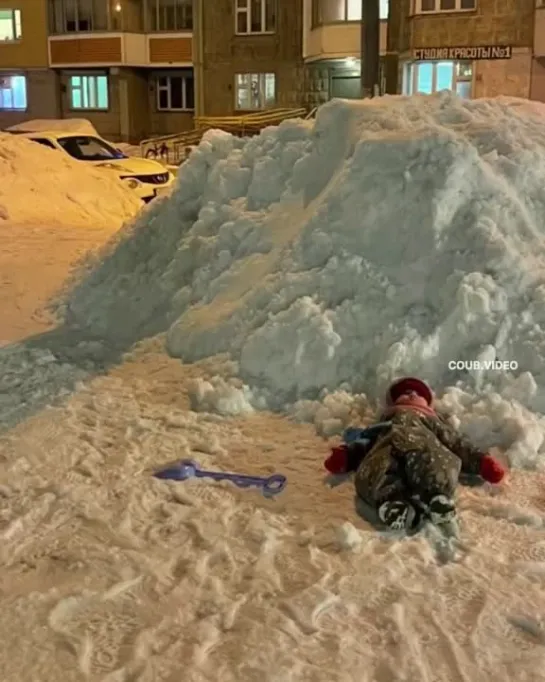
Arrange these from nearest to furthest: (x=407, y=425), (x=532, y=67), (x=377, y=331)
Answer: (x=407, y=425) < (x=377, y=331) < (x=532, y=67)

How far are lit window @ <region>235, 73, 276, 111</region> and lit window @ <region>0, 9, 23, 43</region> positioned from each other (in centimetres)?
993

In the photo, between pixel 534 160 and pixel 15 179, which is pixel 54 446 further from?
pixel 15 179

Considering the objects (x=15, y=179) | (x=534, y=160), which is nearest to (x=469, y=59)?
(x=15, y=179)

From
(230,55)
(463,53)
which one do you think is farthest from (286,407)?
(230,55)

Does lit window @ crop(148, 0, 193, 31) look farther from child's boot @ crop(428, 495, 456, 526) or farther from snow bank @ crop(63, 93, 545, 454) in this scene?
child's boot @ crop(428, 495, 456, 526)

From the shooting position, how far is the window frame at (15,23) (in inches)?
1394

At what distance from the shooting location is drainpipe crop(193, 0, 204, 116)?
31.3 meters

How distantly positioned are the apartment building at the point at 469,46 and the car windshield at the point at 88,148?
32.4ft

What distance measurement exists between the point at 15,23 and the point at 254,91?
35.8ft

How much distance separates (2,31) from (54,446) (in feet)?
117

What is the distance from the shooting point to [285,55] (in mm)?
30281

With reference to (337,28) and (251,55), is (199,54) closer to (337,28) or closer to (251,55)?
(251,55)

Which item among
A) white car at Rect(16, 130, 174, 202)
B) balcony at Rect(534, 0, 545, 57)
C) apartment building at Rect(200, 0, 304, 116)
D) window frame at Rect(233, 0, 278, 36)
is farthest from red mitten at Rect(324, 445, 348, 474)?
window frame at Rect(233, 0, 278, 36)

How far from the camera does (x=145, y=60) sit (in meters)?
34.2
